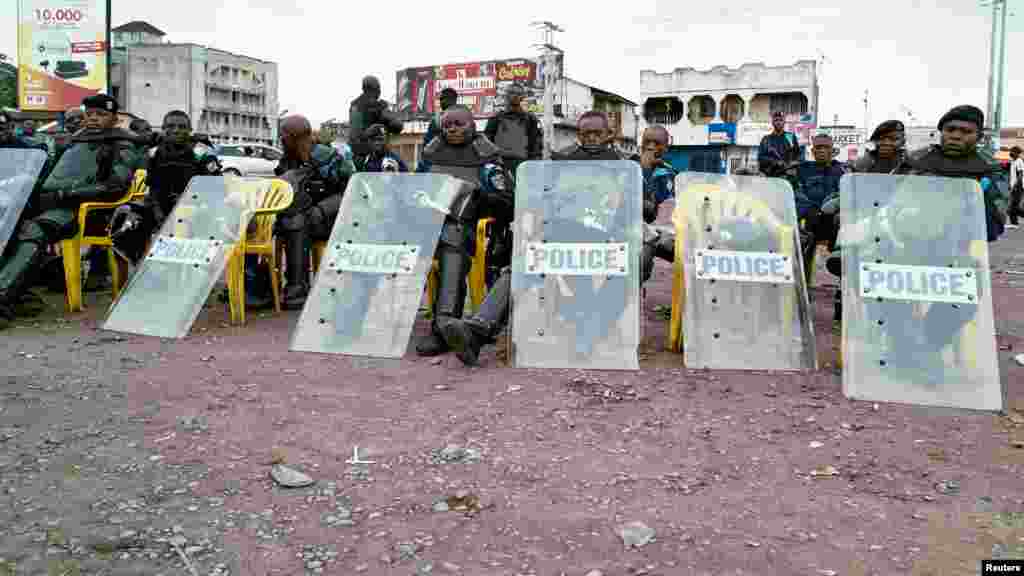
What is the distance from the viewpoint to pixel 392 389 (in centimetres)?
420

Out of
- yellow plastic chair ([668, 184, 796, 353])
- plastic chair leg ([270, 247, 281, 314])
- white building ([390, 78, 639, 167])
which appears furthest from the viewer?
white building ([390, 78, 639, 167])

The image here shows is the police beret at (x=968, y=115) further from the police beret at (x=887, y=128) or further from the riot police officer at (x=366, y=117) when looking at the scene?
the riot police officer at (x=366, y=117)

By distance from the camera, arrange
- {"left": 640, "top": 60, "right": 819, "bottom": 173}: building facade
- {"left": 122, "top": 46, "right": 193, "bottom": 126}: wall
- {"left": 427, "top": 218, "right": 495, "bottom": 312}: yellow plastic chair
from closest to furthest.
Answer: {"left": 427, "top": 218, "right": 495, "bottom": 312}: yellow plastic chair
{"left": 640, "top": 60, "right": 819, "bottom": 173}: building facade
{"left": 122, "top": 46, "right": 193, "bottom": 126}: wall

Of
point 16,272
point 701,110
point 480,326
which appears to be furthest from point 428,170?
point 701,110

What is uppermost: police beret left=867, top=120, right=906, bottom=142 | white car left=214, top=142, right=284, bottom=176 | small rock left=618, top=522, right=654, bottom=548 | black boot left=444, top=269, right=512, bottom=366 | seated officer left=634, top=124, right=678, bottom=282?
white car left=214, top=142, right=284, bottom=176

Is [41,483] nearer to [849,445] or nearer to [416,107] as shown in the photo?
[849,445]

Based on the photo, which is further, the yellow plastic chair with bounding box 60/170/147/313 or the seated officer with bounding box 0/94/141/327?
the yellow plastic chair with bounding box 60/170/147/313

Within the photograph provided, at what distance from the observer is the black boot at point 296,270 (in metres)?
6.45

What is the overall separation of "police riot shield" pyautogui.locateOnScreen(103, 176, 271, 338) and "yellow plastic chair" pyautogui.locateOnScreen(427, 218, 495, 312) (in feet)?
4.42

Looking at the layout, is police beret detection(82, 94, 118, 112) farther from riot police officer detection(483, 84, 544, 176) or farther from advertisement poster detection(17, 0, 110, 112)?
advertisement poster detection(17, 0, 110, 112)

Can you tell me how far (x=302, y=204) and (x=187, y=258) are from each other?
1.15 metres

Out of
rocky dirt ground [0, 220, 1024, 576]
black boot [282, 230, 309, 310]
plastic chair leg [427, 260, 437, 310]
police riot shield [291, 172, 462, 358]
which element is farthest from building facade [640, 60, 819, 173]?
rocky dirt ground [0, 220, 1024, 576]

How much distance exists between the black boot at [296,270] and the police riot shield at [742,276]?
3074 mm

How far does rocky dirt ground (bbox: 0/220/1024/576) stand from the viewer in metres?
2.43
